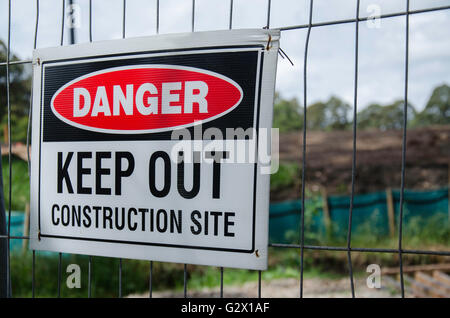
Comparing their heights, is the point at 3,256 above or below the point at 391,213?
above

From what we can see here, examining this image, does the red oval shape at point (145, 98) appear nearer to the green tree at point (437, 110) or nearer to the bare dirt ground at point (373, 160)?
the bare dirt ground at point (373, 160)

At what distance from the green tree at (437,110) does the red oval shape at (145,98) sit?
1067 cm

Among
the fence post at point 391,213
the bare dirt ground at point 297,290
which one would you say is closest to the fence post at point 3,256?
the bare dirt ground at point 297,290

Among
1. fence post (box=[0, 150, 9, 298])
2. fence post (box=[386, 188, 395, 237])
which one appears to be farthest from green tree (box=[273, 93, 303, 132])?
fence post (box=[0, 150, 9, 298])

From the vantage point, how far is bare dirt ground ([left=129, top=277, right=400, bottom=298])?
16.4 ft

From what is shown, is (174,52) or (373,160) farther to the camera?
(373,160)

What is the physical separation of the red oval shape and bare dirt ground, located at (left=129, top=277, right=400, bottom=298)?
3.69m

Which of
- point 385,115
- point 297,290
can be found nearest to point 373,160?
point 385,115

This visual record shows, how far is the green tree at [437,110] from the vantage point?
1068 centimetres

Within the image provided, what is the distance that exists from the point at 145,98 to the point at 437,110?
11317 mm

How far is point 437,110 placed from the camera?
11.2 meters

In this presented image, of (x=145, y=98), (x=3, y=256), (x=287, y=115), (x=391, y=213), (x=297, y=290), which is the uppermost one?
(x=287, y=115)

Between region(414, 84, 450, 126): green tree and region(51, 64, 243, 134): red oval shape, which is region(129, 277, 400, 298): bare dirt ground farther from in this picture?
region(414, 84, 450, 126): green tree

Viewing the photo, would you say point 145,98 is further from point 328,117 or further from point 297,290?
point 328,117
